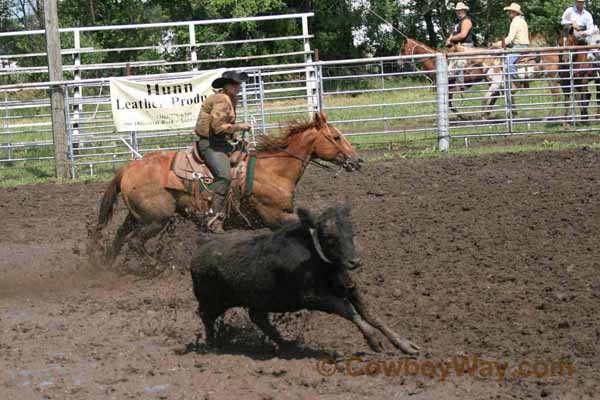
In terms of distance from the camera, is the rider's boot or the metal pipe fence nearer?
the rider's boot

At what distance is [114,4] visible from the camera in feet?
Answer: 98.4

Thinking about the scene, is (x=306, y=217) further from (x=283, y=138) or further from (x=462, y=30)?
(x=462, y=30)

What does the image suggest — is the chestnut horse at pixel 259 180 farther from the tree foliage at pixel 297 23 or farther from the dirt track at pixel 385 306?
the tree foliage at pixel 297 23

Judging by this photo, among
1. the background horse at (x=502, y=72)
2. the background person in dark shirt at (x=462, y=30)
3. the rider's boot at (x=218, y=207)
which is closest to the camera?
the rider's boot at (x=218, y=207)

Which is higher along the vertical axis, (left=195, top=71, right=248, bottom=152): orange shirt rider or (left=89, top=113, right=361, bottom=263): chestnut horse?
(left=195, top=71, right=248, bottom=152): orange shirt rider

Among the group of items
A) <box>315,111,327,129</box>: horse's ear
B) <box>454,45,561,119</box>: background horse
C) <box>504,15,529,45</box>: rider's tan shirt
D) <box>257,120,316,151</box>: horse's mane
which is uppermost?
<box>504,15,529,45</box>: rider's tan shirt

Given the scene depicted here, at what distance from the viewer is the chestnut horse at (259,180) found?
942cm

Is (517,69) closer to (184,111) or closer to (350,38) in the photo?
(184,111)

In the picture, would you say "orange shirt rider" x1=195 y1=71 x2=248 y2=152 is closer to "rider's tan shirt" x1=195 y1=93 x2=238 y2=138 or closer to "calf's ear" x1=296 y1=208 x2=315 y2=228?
"rider's tan shirt" x1=195 y1=93 x2=238 y2=138

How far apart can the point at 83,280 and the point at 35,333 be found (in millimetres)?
2168

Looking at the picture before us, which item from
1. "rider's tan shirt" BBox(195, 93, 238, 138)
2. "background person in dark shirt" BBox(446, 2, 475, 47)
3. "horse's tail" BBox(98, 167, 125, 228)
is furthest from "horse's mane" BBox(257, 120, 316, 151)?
"background person in dark shirt" BBox(446, 2, 475, 47)

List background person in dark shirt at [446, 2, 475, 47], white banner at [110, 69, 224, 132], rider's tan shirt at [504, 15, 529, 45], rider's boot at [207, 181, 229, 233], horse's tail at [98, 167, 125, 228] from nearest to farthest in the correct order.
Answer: rider's boot at [207, 181, 229, 233], horse's tail at [98, 167, 125, 228], white banner at [110, 69, 224, 132], rider's tan shirt at [504, 15, 529, 45], background person in dark shirt at [446, 2, 475, 47]

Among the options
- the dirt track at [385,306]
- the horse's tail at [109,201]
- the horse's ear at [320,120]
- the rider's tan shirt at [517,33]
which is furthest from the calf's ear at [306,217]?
the rider's tan shirt at [517,33]

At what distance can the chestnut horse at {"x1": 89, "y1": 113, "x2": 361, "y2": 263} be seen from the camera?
942cm
